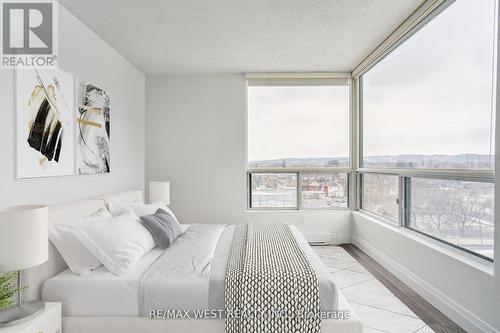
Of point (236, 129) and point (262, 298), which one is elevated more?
point (236, 129)

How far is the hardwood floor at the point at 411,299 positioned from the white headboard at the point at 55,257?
278cm

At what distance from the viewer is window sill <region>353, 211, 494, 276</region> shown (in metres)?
2.28

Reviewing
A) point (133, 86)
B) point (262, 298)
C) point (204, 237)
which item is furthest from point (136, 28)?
point (262, 298)

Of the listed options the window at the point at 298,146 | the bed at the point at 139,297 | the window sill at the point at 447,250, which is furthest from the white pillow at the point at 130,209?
the window sill at the point at 447,250

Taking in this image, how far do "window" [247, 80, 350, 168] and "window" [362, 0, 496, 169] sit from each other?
3.39 feet

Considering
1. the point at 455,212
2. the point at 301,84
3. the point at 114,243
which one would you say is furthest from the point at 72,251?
the point at 301,84

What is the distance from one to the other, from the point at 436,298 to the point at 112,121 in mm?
3768

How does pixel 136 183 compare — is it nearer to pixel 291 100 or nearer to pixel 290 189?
pixel 290 189

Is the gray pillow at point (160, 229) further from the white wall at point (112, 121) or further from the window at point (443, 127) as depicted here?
the window at point (443, 127)

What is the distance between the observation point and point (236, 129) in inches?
198

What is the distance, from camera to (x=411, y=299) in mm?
2951

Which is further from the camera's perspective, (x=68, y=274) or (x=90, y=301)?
(x=68, y=274)

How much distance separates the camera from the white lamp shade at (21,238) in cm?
158

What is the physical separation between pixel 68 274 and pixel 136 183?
8.25ft
